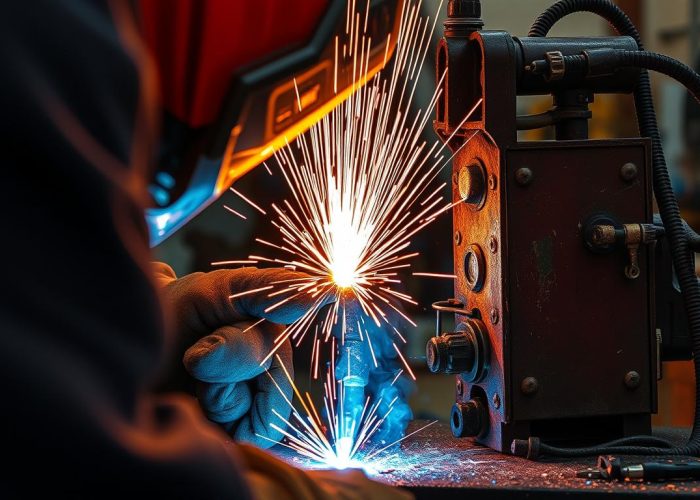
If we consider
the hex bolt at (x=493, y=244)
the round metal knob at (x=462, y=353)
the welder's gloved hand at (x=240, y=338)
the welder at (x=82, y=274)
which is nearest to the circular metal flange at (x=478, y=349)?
the round metal knob at (x=462, y=353)

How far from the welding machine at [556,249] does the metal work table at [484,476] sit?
0.04m

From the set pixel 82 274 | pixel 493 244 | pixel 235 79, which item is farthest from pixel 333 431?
pixel 235 79

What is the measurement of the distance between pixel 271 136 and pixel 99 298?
2.05 m

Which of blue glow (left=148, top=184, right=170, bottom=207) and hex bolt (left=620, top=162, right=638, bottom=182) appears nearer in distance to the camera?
hex bolt (left=620, top=162, right=638, bottom=182)

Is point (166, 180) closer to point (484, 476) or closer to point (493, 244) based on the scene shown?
point (493, 244)

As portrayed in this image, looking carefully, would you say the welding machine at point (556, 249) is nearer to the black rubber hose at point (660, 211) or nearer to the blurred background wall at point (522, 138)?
the black rubber hose at point (660, 211)

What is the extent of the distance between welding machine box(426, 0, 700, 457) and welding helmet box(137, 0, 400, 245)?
1014 mm

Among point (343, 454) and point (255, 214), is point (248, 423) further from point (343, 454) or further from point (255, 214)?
point (255, 214)

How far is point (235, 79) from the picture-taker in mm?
2547

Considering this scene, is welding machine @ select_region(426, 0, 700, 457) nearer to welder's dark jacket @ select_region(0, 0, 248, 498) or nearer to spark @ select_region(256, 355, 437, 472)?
spark @ select_region(256, 355, 437, 472)

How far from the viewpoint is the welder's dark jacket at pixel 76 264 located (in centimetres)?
56

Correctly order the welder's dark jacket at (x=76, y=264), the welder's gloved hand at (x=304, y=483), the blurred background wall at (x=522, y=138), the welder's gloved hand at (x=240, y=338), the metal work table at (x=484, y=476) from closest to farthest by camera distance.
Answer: the welder's dark jacket at (x=76, y=264), the welder's gloved hand at (x=304, y=483), the metal work table at (x=484, y=476), the welder's gloved hand at (x=240, y=338), the blurred background wall at (x=522, y=138)

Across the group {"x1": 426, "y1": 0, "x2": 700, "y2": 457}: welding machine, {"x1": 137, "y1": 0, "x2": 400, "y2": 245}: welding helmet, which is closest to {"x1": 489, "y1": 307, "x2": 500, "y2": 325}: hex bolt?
{"x1": 426, "y1": 0, "x2": 700, "y2": 457}: welding machine

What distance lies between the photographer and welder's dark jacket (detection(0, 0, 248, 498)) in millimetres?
555
